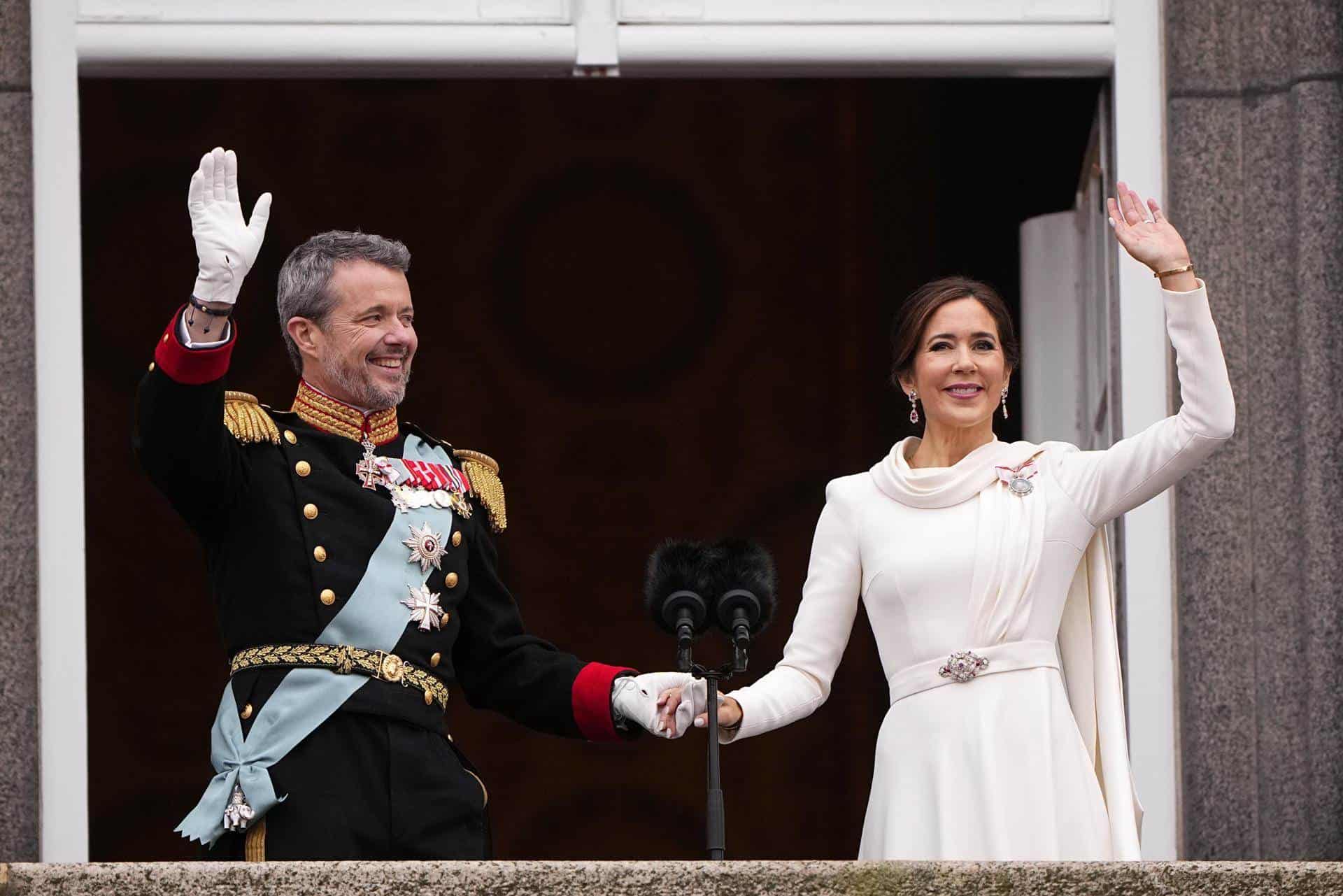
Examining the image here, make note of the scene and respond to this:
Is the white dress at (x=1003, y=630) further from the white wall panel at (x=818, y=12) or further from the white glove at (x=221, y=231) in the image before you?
the white wall panel at (x=818, y=12)

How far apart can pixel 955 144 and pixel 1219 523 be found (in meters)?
3.75

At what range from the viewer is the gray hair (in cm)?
512

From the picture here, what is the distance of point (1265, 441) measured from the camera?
5879mm

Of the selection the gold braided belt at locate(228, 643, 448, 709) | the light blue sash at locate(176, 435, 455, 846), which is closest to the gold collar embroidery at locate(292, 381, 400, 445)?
the light blue sash at locate(176, 435, 455, 846)

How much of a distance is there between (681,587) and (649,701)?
382mm

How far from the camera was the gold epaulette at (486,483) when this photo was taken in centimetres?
Answer: 530

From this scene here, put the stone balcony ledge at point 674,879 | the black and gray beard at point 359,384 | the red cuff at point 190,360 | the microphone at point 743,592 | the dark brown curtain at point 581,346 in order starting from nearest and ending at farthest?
Answer: the stone balcony ledge at point 674,879 → the red cuff at point 190,360 → the microphone at point 743,592 → the black and gray beard at point 359,384 → the dark brown curtain at point 581,346

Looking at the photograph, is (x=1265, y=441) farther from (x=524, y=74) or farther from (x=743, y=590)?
(x=524, y=74)

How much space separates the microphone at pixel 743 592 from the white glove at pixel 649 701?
0.30m

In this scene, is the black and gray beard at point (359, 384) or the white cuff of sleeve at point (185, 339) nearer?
the white cuff of sleeve at point (185, 339)

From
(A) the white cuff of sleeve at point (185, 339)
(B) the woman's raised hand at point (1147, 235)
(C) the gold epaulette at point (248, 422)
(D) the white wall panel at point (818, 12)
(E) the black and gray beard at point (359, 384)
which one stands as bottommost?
(C) the gold epaulette at point (248, 422)

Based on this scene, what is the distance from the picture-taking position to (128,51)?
19.7 ft

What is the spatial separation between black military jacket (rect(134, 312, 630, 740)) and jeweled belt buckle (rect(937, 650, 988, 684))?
0.69 m

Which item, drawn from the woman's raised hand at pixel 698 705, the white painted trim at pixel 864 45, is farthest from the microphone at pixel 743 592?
the white painted trim at pixel 864 45
